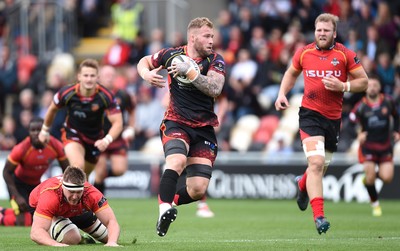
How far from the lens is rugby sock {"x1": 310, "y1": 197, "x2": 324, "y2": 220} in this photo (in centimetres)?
1129

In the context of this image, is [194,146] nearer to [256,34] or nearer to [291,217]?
[291,217]

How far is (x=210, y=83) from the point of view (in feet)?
34.6

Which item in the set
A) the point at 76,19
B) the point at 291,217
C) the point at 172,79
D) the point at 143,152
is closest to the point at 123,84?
the point at 143,152

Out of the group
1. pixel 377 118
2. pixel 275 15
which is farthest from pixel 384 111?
pixel 275 15

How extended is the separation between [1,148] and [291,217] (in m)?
10.9

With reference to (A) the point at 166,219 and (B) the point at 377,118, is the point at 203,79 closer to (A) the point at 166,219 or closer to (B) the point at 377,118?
(A) the point at 166,219

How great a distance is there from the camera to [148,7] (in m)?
27.5

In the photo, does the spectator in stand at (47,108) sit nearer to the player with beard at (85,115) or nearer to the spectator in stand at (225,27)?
the spectator in stand at (225,27)

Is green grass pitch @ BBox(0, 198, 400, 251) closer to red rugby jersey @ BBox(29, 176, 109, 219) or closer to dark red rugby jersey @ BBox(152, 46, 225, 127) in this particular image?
red rugby jersey @ BBox(29, 176, 109, 219)

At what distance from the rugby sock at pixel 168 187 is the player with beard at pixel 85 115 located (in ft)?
11.8

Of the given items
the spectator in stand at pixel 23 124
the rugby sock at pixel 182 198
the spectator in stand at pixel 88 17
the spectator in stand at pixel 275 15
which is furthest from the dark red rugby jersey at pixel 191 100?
the spectator in stand at pixel 88 17

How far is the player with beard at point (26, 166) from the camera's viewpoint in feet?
46.8

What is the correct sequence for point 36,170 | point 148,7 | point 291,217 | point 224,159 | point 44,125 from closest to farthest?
point 44,125, point 36,170, point 291,217, point 224,159, point 148,7

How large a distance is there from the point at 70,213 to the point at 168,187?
A: 119 cm
